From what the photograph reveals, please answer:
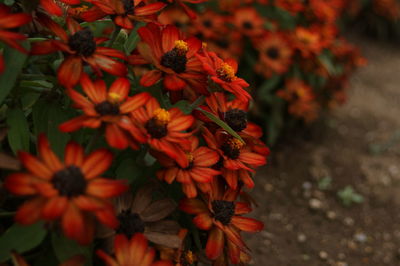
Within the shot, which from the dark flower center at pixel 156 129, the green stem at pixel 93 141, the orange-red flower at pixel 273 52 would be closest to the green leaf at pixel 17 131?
the green stem at pixel 93 141

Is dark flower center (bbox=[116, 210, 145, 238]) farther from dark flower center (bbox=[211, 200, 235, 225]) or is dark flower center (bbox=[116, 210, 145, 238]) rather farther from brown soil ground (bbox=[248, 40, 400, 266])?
brown soil ground (bbox=[248, 40, 400, 266])

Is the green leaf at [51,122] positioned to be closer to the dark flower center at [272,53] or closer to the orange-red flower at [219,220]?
the orange-red flower at [219,220]

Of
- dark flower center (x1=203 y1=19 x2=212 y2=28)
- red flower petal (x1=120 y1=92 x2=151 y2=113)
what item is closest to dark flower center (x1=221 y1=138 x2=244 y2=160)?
red flower petal (x1=120 y1=92 x2=151 y2=113)

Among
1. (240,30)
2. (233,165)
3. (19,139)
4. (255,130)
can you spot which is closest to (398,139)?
(240,30)

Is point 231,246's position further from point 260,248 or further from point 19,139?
point 260,248

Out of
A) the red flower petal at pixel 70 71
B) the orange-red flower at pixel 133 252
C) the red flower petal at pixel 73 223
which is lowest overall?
the orange-red flower at pixel 133 252
